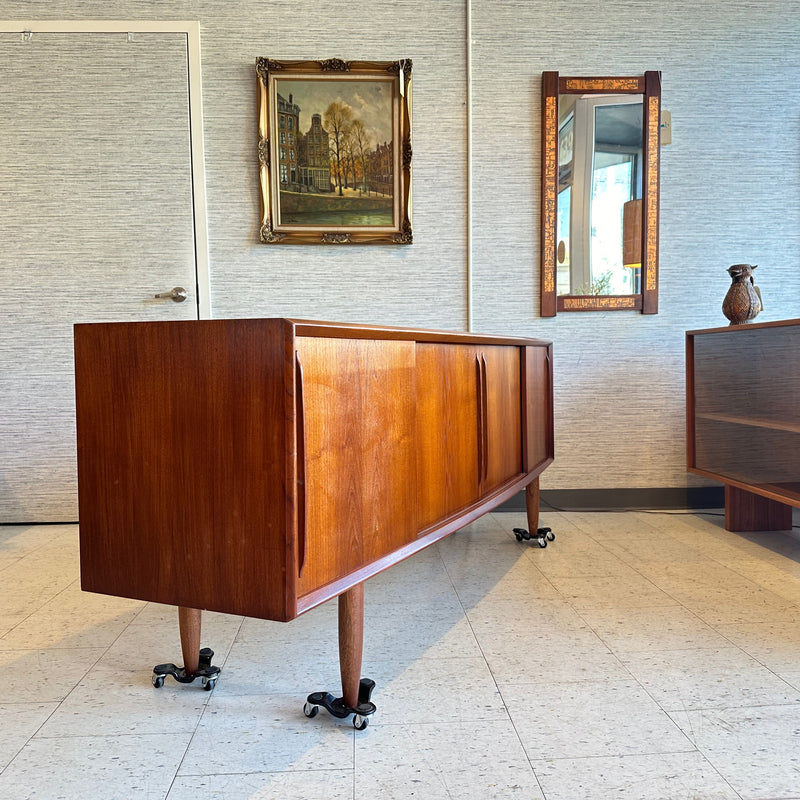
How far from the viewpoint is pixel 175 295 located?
10.6 feet

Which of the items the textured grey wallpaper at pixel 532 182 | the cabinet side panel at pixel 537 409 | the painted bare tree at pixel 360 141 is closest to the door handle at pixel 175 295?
the textured grey wallpaper at pixel 532 182

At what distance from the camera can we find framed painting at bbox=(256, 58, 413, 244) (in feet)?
10.5

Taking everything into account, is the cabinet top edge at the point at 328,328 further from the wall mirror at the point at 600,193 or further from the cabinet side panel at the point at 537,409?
the wall mirror at the point at 600,193

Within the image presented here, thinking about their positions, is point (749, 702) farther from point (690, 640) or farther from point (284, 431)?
point (284, 431)

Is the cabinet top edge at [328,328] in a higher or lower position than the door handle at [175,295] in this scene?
lower

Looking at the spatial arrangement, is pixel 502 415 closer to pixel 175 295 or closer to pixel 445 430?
pixel 445 430

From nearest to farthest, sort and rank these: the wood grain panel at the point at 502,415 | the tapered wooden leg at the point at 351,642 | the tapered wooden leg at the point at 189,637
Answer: the tapered wooden leg at the point at 351,642, the tapered wooden leg at the point at 189,637, the wood grain panel at the point at 502,415

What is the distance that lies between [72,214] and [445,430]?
2349mm

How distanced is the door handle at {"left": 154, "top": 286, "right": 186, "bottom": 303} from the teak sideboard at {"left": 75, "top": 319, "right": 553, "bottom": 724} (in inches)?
76.3

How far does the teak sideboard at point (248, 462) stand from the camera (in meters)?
1.17

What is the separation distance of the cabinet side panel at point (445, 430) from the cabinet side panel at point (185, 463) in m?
0.50

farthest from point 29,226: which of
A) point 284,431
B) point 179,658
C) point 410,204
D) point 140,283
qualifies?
point 284,431

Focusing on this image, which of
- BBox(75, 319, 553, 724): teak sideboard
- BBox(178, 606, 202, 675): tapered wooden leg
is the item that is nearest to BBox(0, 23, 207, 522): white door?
BBox(178, 606, 202, 675): tapered wooden leg

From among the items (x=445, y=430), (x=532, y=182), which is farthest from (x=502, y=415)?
(x=532, y=182)
